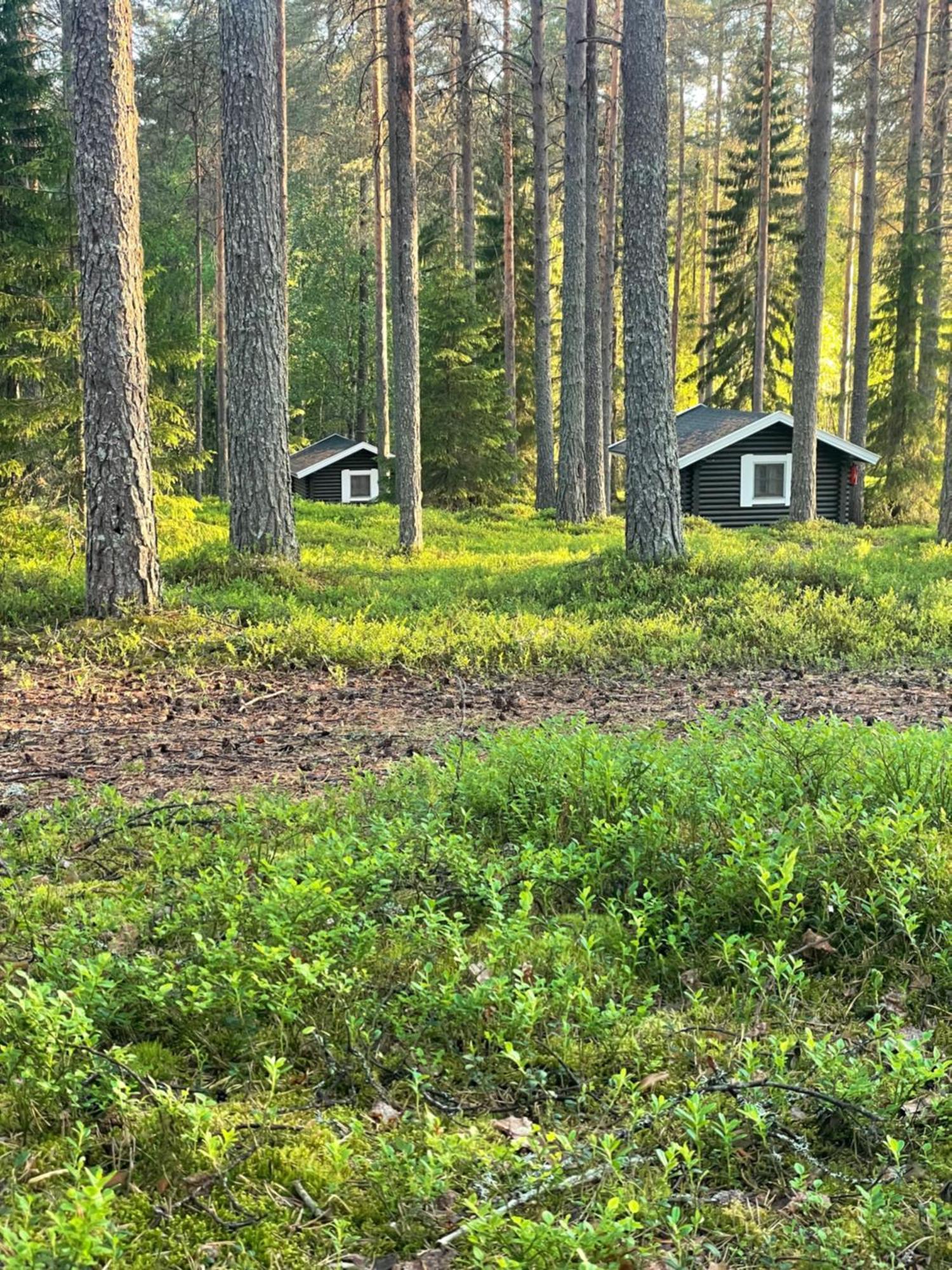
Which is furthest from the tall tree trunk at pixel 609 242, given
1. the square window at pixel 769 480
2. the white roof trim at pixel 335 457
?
the white roof trim at pixel 335 457

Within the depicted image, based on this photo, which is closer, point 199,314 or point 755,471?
point 755,471

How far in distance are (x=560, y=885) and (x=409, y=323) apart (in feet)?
45.2

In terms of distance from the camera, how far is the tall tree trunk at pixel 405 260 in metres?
15.2

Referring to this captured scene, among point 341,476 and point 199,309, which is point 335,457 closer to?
point 341,476

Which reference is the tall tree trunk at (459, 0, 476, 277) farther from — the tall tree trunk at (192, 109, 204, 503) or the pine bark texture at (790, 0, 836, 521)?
the pine bark texture at (790, 0, 836, 521)

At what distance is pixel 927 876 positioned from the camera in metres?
3.39

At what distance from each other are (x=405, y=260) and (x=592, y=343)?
8.68 m

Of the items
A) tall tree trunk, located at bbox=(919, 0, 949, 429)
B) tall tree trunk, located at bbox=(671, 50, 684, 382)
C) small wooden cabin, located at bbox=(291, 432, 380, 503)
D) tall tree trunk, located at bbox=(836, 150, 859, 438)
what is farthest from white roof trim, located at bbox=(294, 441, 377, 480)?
tall tree trunk, located at bbox=(836, 150, 859, 438)

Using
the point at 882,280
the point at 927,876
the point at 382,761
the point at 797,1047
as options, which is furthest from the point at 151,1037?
the point at 882,280

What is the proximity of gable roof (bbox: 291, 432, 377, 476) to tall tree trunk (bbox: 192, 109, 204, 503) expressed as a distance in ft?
11.5

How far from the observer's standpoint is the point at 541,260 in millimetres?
23281

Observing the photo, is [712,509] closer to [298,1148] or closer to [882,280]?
[882,280]

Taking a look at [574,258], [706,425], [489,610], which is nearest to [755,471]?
[706,425]

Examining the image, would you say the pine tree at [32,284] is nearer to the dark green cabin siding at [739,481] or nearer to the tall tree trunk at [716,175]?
the dark green cabin siding at [739,481]
